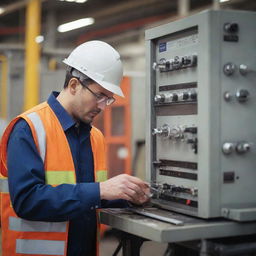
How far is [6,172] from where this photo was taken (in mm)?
1632

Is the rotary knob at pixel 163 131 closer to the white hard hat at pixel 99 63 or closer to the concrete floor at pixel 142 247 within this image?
the white hard hat at pixel 99 63

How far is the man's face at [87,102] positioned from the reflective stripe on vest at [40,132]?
0.45 ft

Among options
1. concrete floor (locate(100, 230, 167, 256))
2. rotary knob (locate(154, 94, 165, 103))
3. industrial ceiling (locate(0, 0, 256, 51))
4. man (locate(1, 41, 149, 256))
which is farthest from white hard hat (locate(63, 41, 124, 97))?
industrial ceiling (locate(0, 0, 256, 51))

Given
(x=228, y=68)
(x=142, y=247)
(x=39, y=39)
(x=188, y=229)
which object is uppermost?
(x=39, y=39)

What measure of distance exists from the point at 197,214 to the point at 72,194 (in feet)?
1.23

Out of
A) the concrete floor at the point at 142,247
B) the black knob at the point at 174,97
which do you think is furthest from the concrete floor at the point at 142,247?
the black knob at the point at 174,97

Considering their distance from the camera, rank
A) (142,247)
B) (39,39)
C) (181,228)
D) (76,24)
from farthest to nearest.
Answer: (76,24) → (39,39) → (142,247) → (181,228)

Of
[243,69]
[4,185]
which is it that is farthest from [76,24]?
[243,69]

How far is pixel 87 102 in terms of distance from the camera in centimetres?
161

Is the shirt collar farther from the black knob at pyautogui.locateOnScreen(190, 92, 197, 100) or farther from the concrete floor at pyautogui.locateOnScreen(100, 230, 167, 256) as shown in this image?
the concrete floor at pyautogui.locateOnScreen(100, 230, 167, 256)

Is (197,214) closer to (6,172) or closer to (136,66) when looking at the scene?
(6,172)

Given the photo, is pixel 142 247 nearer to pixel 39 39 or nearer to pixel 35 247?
pixel 35 247

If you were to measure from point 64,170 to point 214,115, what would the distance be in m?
Result: 0.53

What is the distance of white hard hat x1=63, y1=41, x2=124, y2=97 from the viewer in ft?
5.28
